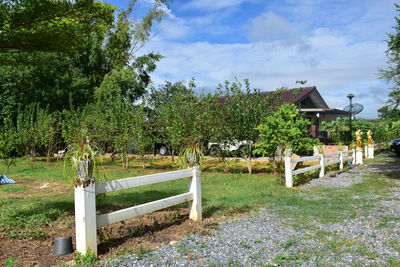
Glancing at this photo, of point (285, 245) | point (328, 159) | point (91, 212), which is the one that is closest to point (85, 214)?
point (91, 212)

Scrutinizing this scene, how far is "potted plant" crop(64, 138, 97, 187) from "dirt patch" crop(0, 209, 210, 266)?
84 centimetres

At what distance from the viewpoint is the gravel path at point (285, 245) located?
3527 millimetres

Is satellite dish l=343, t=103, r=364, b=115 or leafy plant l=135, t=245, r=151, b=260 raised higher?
satellite dish l=343, t=103, r=364, b=115

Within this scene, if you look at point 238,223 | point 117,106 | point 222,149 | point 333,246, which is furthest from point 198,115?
point 333,246

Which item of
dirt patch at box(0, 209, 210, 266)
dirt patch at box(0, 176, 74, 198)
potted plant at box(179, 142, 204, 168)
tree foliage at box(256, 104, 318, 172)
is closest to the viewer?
dirt patch at box(0, 209, 210, 266)

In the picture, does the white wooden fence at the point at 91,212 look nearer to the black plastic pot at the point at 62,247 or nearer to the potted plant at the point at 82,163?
the potted plant at the point at 82,163

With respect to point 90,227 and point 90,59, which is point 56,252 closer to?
point 90,227

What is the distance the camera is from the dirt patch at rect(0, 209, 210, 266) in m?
3.52

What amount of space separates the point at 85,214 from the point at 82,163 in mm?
552

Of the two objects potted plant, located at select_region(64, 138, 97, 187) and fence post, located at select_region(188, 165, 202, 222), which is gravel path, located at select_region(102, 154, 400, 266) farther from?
potted plant, located at select_region(64, 138, 97, 187)

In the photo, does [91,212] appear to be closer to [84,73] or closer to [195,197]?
[195,197]

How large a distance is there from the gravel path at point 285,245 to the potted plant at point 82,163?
0.97 m

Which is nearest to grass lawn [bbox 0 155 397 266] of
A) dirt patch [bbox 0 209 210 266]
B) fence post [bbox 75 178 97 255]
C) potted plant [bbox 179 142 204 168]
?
dirt patch [bbox 0 209 210 266]

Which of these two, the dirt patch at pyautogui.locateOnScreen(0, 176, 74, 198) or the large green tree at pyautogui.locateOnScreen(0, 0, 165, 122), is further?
the large green tree at pyautogui.locateOnScreen(0, 0, 165, 122)
